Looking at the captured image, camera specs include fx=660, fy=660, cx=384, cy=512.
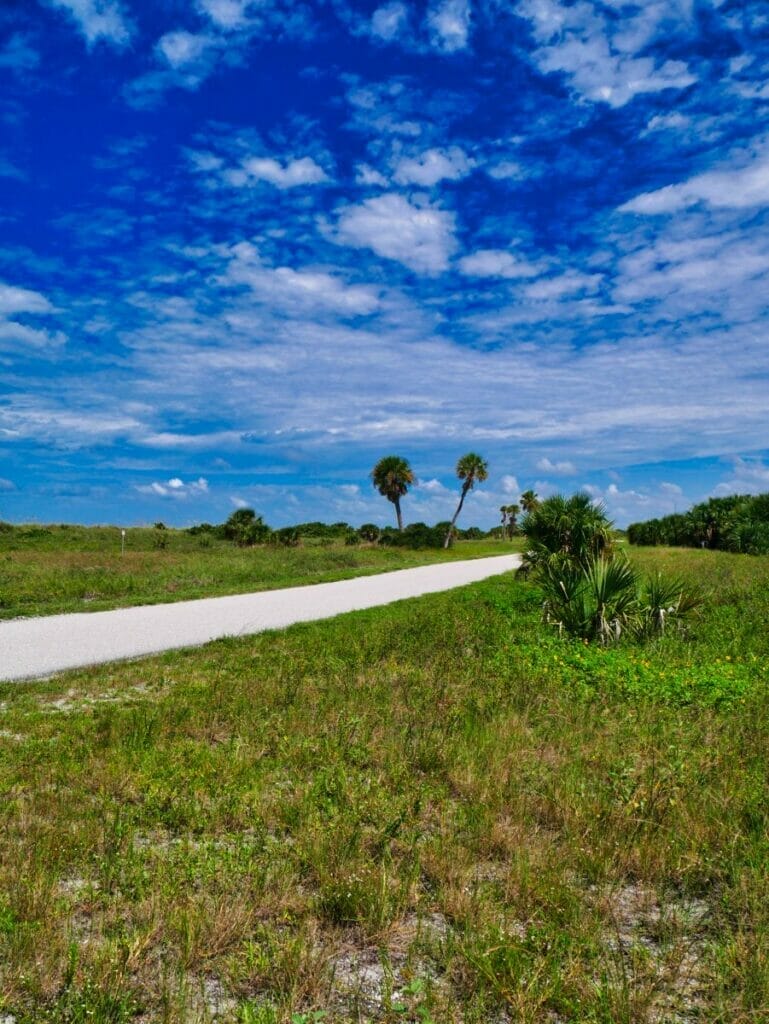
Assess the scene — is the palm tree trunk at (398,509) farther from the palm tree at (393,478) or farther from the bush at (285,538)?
the bush at (285,538)

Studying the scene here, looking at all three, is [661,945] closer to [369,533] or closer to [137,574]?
[137,574]

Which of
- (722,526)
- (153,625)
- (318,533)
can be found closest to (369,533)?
(318,533)

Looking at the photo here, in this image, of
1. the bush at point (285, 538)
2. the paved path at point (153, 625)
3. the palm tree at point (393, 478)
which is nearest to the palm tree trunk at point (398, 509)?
the palm tree at point (393, 478)

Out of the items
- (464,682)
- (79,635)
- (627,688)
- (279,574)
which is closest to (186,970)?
(464,682)

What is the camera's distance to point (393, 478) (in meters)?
73.9

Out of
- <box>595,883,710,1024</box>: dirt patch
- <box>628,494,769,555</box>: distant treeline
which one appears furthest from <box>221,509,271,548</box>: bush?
<box>595,883,710,1024</box>: dirt patch

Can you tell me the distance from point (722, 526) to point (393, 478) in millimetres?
33291

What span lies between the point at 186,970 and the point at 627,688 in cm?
711

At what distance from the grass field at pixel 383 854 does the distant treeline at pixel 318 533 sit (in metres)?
38.1

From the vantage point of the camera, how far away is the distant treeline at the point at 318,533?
4647cm

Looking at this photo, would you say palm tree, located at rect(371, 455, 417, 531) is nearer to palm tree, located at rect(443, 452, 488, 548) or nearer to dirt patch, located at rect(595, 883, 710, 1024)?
palm tree, located at rect(443, 452, 488, 548)

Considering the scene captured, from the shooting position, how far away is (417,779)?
5629mm

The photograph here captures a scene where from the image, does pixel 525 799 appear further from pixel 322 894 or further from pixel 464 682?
pixel 464 682

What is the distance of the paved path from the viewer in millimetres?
10875
